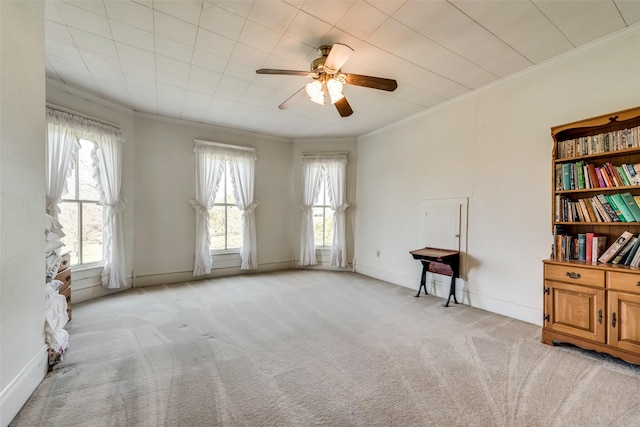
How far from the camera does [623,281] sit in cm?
214

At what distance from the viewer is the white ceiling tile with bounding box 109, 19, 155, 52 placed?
236 cm

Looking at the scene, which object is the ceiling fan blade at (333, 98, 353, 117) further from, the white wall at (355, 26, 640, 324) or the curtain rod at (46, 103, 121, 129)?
the curtain rod at (46, 103, 121, 129)

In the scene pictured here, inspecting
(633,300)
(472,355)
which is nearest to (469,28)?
(633,300)

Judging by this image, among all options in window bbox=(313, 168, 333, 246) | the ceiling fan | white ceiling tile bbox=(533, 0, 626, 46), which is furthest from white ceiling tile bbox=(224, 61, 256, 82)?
window bbox=(313, 168, 333, 246)

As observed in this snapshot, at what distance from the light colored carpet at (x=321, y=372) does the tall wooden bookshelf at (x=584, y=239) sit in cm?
25

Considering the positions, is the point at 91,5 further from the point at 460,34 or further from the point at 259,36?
the point at 460,34

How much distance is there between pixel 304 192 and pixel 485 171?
3.34 metres

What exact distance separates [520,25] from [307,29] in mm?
1794

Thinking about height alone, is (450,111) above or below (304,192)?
above

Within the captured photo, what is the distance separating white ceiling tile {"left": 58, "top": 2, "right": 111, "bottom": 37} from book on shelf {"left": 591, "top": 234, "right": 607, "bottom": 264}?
4.59 metres

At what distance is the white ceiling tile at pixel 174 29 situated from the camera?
2256 mm

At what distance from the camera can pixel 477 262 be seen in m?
3.55

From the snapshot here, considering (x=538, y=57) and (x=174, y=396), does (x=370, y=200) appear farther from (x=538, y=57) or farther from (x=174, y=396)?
(x=174, y=396)

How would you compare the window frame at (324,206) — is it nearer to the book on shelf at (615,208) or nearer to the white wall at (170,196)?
the white wall at (170,196)
